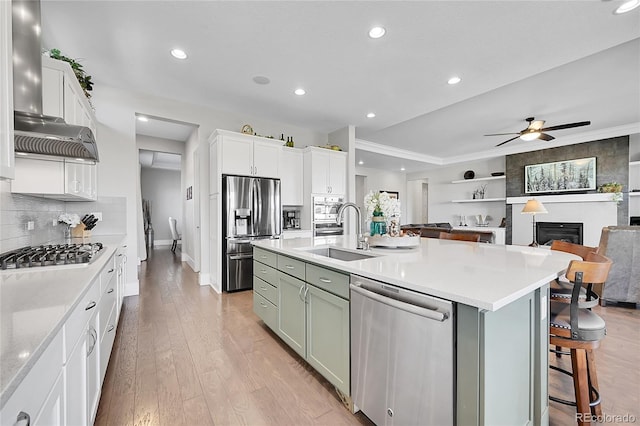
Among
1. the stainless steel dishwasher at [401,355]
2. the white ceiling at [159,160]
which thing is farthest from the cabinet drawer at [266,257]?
the white ceiling at [159,160]

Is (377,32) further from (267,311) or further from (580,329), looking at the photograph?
(267,311)

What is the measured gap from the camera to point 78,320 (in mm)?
1069

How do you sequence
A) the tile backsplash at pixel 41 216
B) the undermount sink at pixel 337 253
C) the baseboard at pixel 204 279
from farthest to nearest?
the baseboard at pixel 204 279 → the undermount sink at pixel 337 253 → the tile backsplash at pixel 41 216

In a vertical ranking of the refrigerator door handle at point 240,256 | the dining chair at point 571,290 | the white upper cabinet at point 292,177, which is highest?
the white upper cabinet at point 292,177

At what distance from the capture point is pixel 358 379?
1.46 meters

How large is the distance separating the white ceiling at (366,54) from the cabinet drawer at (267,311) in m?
2.54

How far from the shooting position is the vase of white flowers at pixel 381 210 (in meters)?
2.20

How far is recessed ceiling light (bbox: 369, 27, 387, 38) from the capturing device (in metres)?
2.45

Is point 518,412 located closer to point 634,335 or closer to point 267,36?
point 634,335

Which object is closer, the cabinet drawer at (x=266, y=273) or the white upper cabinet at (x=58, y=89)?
the white upper cabinet at (x=58, y=89)

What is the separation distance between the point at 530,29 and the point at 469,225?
6840 mm

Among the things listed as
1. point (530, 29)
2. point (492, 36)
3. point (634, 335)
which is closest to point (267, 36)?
point (492, 36)

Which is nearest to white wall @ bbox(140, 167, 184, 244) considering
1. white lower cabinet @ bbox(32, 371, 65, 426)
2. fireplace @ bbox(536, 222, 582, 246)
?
white lower cabinet @ bbox(32, 371, 65, 426)

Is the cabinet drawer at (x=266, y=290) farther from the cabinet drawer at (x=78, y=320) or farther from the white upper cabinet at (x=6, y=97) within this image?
the white upper cabinet at (x=6, y=97)
